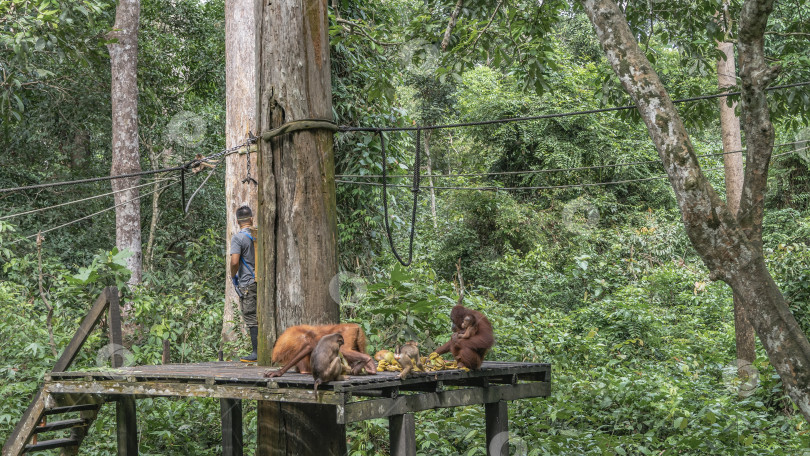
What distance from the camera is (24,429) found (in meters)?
5.16

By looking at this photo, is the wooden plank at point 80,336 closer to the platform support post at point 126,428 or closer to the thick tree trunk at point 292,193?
the platform support post at point 126,428

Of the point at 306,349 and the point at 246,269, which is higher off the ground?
the point at 246,269

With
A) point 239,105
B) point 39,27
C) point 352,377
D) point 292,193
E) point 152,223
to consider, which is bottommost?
point 352,377

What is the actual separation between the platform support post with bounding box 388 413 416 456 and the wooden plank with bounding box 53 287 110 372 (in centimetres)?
299

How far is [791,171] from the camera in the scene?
51.3 ft

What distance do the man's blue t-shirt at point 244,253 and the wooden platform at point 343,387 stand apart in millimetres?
753

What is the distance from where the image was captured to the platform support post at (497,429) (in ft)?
14.4

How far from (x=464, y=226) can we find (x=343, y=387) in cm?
1203

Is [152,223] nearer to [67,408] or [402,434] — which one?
[67,408]

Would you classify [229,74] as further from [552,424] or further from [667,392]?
[667,392]

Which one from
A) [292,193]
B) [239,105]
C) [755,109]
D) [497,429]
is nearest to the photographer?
[755,109]

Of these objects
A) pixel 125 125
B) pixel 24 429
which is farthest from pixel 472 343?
pixel 125 125

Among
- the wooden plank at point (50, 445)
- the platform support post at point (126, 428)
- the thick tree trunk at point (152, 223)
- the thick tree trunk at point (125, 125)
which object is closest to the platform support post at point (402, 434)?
the platform support post at point (126, 428)

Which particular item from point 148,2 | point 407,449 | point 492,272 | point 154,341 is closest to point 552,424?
point 407,449
